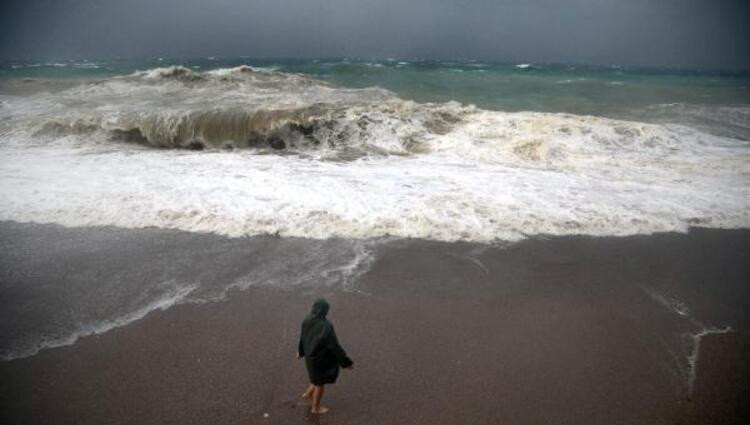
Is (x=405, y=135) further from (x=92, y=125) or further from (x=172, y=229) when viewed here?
(x=92, y=125)

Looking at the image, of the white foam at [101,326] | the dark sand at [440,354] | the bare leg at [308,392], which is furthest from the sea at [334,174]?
the bare leg at [308,392]

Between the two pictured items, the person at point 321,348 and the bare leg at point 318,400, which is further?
the bare leg at point 318,400

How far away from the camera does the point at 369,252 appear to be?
741 centimetres

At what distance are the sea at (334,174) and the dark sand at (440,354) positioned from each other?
0.72 metres

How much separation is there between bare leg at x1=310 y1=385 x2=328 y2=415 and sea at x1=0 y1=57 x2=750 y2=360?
8.30ft

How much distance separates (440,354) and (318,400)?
1580 millimetres

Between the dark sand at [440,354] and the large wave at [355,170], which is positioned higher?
the large wave at [355,170]

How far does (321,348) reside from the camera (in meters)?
4.01

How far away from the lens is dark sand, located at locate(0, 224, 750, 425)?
440 centimetres

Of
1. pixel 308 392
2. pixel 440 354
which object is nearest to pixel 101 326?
pixel 308 392

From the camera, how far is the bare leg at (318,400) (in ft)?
13.9

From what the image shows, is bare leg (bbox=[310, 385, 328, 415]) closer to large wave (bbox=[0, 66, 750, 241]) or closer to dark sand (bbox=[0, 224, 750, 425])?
dark sand (bbox=[0, 224, 750, 425])

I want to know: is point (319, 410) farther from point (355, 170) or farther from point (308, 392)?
point (355, 170)

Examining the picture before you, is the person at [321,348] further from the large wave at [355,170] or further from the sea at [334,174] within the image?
the large wave at [355,170]
